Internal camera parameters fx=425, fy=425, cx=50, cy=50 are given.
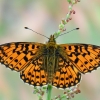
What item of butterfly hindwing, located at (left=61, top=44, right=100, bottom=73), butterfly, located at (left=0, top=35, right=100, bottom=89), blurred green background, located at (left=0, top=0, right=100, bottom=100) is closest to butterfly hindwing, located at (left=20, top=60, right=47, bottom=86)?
butterfly, located at (left=0, top=35, right=100, bottom=89)

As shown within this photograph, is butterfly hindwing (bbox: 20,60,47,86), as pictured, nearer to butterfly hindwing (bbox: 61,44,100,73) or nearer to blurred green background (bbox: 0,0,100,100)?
butterfly hindwing (bbox: 61,44,100,73)

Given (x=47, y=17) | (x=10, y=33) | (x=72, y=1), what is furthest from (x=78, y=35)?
(x=72, y=1)

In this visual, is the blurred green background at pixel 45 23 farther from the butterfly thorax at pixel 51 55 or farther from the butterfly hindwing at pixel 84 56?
the butterfly hindwing at pixel 84 56

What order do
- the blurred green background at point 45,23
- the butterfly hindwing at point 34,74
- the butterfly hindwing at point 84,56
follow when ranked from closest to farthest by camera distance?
the butterfly hindwing at point 34,74 < the butterfly hindwing at point 84,56 < the blurred green background at point 45,23

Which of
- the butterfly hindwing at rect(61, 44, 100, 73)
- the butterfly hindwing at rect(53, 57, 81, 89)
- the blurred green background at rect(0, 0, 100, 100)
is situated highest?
the blurred green background at rect(0, 0, 100, 100)

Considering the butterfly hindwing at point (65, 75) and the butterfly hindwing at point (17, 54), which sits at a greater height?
the butterfly hindwing at point (17, 54)

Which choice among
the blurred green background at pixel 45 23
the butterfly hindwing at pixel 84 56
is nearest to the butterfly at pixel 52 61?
the butterfly hindwing at pixel 84 56

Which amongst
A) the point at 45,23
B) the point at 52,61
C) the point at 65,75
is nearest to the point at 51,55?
the point at 52,61
